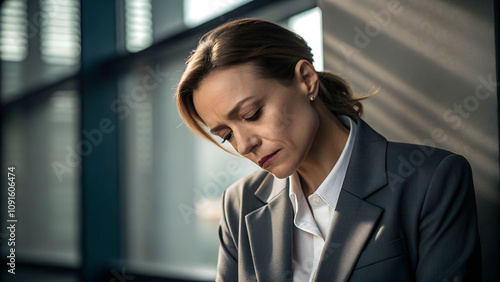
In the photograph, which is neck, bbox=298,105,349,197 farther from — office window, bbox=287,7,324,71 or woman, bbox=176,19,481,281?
office window, bbox=287,7,324,71

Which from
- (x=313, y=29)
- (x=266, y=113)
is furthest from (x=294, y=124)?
(x=313, y=29)

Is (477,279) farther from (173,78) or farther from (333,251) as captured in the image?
(173,78)

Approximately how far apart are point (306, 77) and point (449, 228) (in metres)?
0.53

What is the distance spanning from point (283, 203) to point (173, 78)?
1.47 meters

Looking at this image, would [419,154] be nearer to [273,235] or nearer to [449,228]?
[449,228]

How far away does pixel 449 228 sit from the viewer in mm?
1053

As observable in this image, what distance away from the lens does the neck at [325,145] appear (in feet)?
4.11

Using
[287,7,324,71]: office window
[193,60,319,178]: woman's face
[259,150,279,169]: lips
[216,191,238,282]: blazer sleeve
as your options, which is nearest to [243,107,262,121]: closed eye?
[193,60,319,178]: woman's face

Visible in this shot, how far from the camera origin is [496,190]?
4.09ft

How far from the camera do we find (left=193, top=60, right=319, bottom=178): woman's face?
1135mm

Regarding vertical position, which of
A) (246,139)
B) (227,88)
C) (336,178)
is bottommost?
(336,178)

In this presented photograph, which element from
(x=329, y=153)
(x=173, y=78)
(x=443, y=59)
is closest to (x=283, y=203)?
(x=329, y=153)

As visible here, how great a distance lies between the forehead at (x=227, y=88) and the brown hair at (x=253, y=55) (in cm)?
2

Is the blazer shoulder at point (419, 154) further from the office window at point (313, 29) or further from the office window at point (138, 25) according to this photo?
the office window at point (138, 25)
